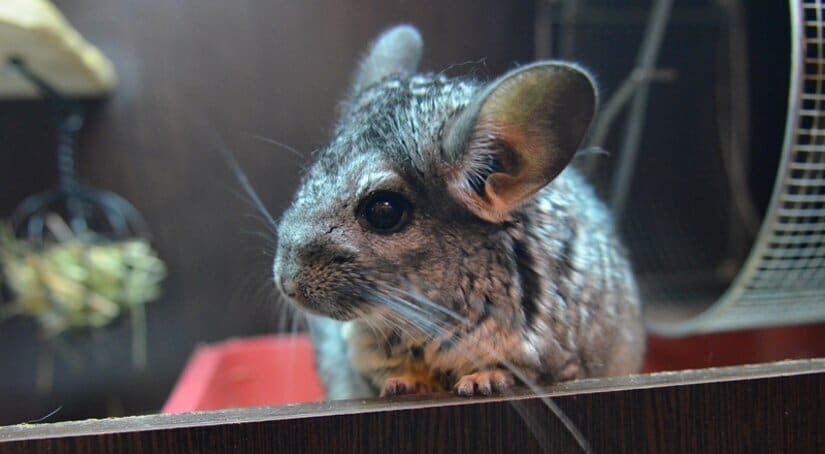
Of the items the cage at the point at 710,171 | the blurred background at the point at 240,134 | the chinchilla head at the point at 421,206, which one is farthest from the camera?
the blurred background at the point at 240,134

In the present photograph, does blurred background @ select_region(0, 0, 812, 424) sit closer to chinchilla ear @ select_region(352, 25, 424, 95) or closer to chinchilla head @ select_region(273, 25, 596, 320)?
chinchilla ear @ select_region(352, 25, 424, 95)

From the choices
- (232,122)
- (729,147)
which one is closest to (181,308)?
(232,122)

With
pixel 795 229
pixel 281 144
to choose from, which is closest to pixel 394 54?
pixel 281 144

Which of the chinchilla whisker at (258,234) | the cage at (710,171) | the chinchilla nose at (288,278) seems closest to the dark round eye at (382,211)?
the chinchilla nose at (288,278)

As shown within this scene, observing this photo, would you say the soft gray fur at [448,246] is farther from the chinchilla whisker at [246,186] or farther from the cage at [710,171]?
the cage at [710,171]

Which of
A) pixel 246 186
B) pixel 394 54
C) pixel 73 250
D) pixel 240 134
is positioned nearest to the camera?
pixel 394 54

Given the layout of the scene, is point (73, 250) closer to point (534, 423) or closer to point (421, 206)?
point (421, 206)
